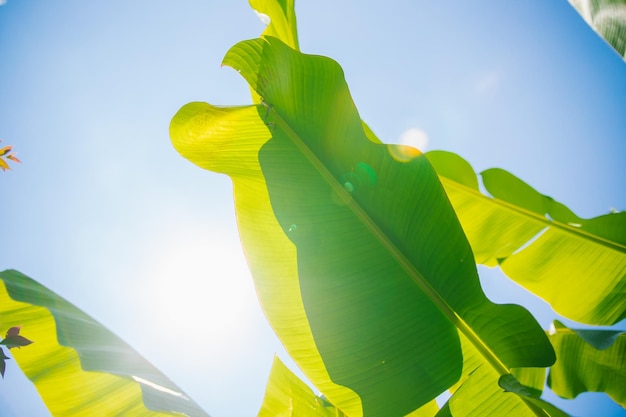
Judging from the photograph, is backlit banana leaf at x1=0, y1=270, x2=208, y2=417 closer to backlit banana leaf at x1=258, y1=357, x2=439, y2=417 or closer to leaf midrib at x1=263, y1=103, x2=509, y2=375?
backlit banana leaf at x1=258, y1=357, x2=439, y2=417

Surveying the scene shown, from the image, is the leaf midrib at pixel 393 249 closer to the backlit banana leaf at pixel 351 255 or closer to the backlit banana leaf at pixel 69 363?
the backlit banana leaf at pixel 351 255

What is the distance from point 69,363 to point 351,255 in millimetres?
1026

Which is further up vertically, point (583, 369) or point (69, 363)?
point (69, 363)

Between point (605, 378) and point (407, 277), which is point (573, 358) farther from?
point (407, 277)

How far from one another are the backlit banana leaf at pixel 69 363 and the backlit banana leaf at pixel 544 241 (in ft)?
3.96

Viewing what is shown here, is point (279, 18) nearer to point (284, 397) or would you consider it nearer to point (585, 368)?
point (284, 397)

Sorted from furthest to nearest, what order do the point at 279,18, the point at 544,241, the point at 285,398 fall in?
1. the point at 544,241
2. the point at 285,398
3. the point at 279,18

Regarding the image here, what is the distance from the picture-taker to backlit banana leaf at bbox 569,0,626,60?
92cm

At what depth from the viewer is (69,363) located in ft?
3.61

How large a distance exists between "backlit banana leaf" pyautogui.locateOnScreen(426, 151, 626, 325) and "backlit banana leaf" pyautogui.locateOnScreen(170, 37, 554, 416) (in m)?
0.53

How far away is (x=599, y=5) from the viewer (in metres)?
0.99

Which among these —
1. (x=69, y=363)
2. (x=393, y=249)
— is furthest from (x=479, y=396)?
(x=69, y=363)

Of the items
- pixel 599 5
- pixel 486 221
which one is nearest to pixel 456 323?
pixel 486 221

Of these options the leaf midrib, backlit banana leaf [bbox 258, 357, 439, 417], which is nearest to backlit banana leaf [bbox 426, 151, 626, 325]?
the leaf midrib
